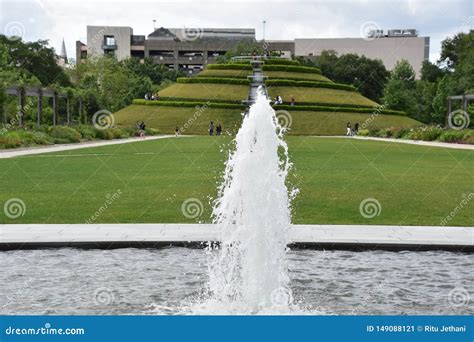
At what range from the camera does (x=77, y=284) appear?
319 inches

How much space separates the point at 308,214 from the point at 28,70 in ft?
237

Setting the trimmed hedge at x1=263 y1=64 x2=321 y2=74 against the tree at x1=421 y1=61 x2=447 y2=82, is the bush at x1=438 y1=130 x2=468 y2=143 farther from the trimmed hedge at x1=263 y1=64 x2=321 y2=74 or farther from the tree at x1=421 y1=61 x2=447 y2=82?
the tree at x1=421 y1=61 x2=447 y2=82

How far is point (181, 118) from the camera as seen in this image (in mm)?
68438

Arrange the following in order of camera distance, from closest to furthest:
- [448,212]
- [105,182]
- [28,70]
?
[448,212], [105,182], [28,70]

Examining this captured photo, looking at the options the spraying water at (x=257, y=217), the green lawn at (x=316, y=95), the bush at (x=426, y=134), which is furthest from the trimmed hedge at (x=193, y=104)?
the spraying water at (x=257, y=217)

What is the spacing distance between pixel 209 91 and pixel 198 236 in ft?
227

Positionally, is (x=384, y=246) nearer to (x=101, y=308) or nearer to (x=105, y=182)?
(x=101, y=308)

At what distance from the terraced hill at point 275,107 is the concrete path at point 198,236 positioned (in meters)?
53.4

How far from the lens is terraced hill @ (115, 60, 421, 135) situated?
221ft

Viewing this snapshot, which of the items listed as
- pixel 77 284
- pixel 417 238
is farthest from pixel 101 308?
pixel 417 238

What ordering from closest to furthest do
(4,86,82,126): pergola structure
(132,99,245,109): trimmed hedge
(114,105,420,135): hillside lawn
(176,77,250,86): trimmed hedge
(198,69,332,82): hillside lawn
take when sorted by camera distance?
(4,86,82,126): pergola structure
(114,105,420,135): hillside lawn
(132,99,245,109): trimmed hedge
(176,77,250,86): trimmed hedge
(198,69,332,82): hillside lawn

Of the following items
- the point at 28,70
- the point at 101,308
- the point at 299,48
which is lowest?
the point at 101,308

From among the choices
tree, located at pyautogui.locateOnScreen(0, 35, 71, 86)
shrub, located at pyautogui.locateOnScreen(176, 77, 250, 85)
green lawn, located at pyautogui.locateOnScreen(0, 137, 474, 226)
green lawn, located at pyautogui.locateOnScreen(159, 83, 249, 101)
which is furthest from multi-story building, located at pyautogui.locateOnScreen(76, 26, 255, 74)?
green lawn, located at pyautogui.locateOnScreen(0, 137, 474, 226)

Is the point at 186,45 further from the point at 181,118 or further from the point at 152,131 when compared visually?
the point at 152,131
